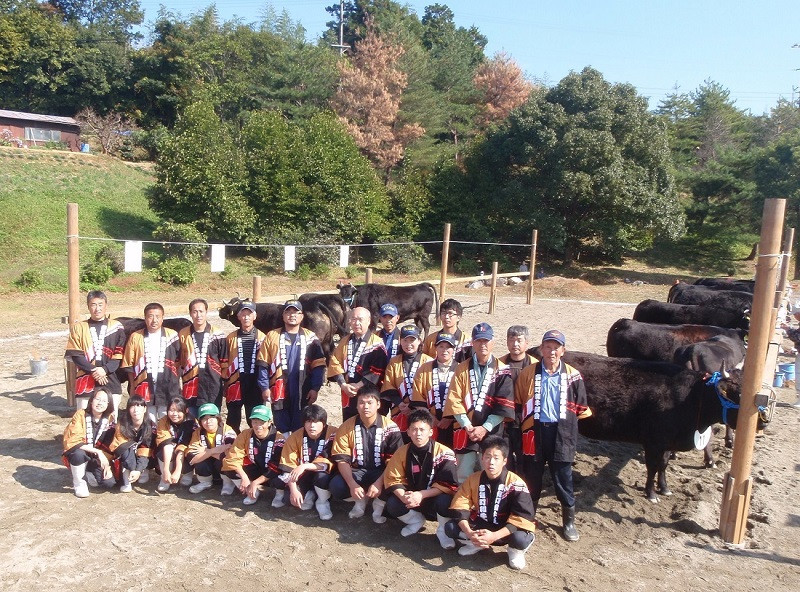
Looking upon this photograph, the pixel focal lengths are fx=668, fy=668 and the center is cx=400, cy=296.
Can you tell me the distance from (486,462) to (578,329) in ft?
30.7

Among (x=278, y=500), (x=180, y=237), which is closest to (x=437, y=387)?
(x=278, y=500)

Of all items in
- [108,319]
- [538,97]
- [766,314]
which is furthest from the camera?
[538,97]

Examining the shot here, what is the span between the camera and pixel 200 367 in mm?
6098

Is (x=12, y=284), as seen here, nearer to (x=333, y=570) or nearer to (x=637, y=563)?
(x=333, y=570)

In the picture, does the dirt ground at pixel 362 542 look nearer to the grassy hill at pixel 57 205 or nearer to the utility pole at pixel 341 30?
the grassy hill at pixel 57 205

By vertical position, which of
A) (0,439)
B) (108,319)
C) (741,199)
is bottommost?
(0,439)

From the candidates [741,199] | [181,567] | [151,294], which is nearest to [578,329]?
[181,567]

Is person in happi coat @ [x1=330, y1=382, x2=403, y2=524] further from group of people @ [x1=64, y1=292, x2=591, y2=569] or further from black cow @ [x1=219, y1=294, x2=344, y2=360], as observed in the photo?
black cow @ [x1=219, y1=294, x2=344, y2=360]

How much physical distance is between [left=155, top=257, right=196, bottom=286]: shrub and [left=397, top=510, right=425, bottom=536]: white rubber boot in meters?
16.1

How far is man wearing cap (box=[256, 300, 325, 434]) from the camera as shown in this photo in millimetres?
5879

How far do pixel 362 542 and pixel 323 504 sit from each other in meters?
0.52

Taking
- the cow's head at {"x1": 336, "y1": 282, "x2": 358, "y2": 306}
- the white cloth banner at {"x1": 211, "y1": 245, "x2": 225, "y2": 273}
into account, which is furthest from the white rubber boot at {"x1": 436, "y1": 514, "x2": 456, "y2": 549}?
the white cloth banner at {"x1": 211, "y1": 245, "x2": 225, "y2": 273}

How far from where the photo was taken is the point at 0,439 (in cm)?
660

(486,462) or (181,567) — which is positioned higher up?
(486,462)
